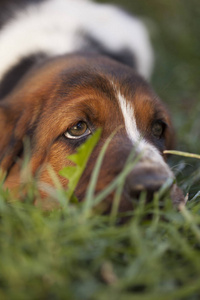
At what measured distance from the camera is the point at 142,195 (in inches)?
71.9

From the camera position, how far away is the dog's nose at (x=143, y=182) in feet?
6.19

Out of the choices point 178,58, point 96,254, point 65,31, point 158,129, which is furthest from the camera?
point 178,58

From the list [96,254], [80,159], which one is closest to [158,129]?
[80,159]

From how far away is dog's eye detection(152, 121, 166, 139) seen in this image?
Result: 2775mm

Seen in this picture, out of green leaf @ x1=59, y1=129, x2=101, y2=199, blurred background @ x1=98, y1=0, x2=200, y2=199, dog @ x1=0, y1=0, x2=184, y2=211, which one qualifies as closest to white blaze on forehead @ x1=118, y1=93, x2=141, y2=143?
dog @ x1=0, y1=0, x2=184, y2=211

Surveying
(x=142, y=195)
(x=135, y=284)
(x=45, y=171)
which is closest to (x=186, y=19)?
(x=45, y=171)

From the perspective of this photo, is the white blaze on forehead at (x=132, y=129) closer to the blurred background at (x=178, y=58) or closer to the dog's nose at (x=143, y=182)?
the dog's nose at (x=143, y=182)

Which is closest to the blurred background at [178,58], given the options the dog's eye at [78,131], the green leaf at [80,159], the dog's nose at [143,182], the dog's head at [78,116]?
the dog's head at [78,116]

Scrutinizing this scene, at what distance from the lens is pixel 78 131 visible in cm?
246

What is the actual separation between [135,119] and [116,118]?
0.53ft

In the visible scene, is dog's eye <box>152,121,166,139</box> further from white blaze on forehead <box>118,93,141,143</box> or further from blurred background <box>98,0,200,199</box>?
blurred background <box>98,0,200,199</box>

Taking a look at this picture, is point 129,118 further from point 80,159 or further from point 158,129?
point 80,159

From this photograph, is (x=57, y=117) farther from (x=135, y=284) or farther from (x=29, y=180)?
(x=135, y=284)

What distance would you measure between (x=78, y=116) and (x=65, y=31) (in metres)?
1.67
